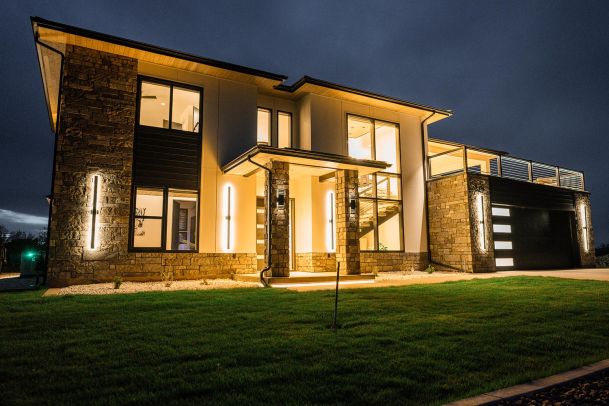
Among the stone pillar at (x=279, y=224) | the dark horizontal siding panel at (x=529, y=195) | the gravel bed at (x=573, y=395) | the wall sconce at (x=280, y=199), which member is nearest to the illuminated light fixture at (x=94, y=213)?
the stone pillar at (x=279, y=224)

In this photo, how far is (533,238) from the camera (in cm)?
1653

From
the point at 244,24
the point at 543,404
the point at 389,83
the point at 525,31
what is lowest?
the point at 543,404

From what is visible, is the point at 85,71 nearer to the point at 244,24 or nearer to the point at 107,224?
the point at 107,224

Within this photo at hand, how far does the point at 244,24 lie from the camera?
129875mm

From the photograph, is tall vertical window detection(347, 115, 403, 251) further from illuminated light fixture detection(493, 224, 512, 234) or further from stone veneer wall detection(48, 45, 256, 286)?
stone veneer wall detection(48, 45, 256, 286)

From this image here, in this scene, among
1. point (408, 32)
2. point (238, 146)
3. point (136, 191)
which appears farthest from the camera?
point (408, 32)

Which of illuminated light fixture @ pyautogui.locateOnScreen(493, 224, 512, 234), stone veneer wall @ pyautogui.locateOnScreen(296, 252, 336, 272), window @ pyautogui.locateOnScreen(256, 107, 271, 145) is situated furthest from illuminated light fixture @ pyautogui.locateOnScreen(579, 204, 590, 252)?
window @ pyautogui.locateOnScreen(256, 107, 271, 145)

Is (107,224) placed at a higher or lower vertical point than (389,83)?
lower

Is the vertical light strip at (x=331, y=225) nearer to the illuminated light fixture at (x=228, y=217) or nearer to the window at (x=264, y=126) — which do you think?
the illuminated light fixture at (x=228, y=217)

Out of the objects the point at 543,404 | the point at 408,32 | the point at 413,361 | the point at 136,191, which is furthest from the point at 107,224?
the point at 408,32

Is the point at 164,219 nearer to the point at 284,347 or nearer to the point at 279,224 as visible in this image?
the point at 279,224

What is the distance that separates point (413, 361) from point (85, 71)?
11082 mm

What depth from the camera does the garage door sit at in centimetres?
1553

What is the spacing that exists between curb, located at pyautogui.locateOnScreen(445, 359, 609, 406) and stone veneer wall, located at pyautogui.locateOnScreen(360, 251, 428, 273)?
10.2 metres
